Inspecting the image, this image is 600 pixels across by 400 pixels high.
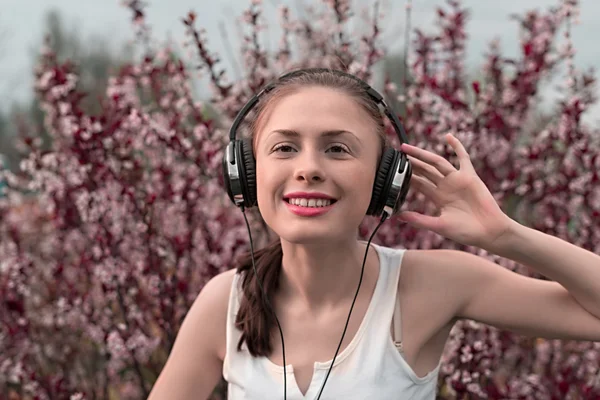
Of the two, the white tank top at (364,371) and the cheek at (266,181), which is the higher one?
the cheek at (266,181)

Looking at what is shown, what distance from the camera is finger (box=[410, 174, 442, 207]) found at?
1540mm

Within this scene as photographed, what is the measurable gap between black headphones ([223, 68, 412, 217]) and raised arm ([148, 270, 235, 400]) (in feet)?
0.99

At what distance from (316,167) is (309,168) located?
15 mm

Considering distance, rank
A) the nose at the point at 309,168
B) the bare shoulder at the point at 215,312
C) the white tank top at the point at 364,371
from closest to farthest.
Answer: the nose at the point at 309,168 → the white tank top at the point at 364,371 → the bare shoulder at the point at 215,312

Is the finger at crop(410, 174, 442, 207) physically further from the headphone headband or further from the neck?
the neck

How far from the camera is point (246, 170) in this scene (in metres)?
1.47

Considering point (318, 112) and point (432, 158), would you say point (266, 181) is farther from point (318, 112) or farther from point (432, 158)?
point (432, 158)

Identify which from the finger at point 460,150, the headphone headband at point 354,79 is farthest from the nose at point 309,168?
the finger at point 460,150

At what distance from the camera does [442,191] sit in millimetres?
1531

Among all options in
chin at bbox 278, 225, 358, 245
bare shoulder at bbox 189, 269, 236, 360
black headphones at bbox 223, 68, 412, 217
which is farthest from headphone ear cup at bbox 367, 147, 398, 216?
bare shoulder at bbox 189, 269, 236, 360

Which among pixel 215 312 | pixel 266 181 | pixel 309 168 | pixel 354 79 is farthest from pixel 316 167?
pixel 215 312

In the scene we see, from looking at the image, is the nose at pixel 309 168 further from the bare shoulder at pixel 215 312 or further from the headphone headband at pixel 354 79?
the bare shoulder at pixel 215 312

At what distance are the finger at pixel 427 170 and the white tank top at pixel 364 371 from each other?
0.23 meters

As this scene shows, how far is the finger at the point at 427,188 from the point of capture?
1.54 meters
